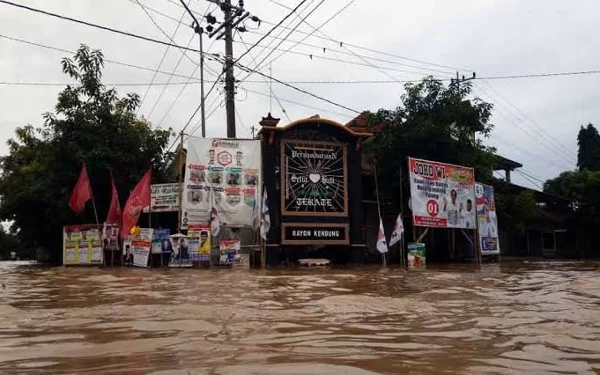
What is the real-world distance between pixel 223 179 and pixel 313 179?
310 centimetres

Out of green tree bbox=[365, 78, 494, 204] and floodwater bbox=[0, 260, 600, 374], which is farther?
green tree bbox=[365, 78, 494, 204]

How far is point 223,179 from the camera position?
757 inches

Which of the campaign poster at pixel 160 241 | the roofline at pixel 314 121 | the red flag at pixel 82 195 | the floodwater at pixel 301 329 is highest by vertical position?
the roofline at pixel 314 121

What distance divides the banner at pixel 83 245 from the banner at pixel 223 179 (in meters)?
3.09

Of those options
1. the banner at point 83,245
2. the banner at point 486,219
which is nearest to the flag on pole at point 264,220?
the banner at point 83,245

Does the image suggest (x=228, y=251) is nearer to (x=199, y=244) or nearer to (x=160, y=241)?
(x=199, y=244)

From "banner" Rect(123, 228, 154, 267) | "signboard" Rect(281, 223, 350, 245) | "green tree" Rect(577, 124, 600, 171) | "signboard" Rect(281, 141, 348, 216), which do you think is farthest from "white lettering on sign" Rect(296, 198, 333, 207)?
"green tree" Rect(577, 124, 600, 171)

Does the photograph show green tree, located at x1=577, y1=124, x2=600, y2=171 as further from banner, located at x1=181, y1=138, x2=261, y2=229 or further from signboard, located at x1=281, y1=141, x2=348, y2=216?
banner, located at x1=181, y1=138, x2=261, y2=229

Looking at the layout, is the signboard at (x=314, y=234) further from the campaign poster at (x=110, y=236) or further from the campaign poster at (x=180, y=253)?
the campaign poster at (x=110, y=236)

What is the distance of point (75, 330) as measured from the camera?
243 inches

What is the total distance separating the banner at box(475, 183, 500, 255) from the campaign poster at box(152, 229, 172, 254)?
1129cm

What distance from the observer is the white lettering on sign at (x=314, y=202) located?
19.8m

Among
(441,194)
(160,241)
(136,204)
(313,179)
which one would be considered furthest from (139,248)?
(441,194)

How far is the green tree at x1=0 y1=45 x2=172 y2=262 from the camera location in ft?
70.3
